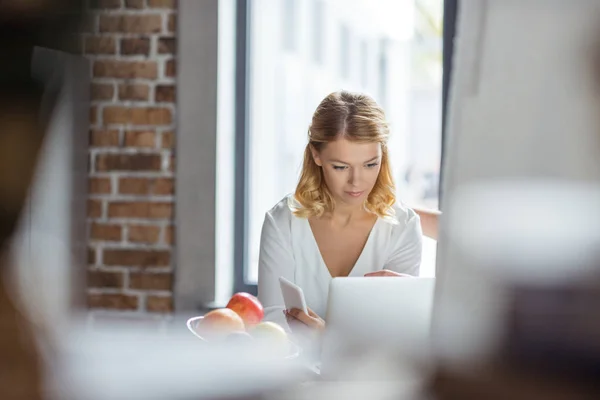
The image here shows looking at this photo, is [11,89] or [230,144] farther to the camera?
[230,144]

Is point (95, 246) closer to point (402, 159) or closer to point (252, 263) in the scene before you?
point (252, 263)

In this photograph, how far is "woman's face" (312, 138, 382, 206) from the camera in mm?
1514

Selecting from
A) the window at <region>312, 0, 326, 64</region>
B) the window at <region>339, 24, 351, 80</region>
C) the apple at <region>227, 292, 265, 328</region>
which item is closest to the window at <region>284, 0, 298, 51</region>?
the window at <region>312, 0, 326, 64</region>

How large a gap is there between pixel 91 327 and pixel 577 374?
8 cm

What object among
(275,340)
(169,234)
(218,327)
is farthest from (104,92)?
(275,340)

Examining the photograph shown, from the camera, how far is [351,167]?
152 centimetres

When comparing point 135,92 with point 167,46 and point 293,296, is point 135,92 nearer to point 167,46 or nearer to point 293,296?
point 167,46

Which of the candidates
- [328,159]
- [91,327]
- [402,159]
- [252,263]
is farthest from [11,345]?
[402,159]

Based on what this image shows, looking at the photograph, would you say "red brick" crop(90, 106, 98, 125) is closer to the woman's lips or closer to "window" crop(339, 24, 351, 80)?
the woman's lips

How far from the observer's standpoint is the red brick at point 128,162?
192 centimetres

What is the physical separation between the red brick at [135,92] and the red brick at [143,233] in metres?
0.33

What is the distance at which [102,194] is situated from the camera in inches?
75.7

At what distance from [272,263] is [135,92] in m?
0.66

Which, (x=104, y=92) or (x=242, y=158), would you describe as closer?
(x=104, y=92)
